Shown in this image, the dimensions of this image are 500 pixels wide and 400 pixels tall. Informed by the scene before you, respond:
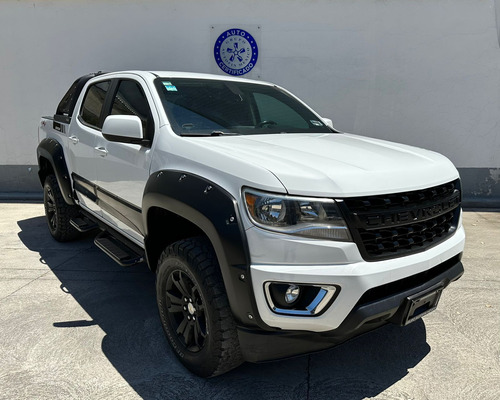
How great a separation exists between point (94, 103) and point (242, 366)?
2713 millimetres

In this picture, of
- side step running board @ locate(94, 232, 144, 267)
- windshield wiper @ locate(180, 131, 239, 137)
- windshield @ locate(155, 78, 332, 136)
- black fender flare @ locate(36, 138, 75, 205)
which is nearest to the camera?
windshield wiper @ locate(180, 131, 239, 137)

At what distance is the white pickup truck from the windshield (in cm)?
2

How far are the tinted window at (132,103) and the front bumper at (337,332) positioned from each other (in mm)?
1561

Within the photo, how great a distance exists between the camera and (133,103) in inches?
119

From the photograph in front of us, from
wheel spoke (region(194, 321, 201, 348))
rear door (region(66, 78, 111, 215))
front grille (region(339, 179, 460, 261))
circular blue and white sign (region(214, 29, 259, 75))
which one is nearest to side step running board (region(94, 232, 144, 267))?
rear door (region(66, 78, 111, 215))

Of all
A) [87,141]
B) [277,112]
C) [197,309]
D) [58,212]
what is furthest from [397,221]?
[58,212]

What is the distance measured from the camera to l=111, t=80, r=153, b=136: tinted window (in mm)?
2782

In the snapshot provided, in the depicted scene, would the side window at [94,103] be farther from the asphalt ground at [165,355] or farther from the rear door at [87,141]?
the asphalt ground at [165,355]

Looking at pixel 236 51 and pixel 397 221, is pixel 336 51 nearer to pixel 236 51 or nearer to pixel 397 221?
pixel 236 51

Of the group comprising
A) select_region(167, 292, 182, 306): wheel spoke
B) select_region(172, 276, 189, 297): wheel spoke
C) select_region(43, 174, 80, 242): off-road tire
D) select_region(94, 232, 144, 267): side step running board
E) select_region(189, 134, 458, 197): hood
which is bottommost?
select_region(43, 174, 80, 242): off-road tire

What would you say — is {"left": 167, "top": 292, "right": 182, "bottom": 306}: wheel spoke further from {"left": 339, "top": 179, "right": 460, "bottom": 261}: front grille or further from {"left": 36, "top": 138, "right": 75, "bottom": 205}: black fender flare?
{"left": 36, "top": 138, "right": 75, "bottom": 205}: black fender flare

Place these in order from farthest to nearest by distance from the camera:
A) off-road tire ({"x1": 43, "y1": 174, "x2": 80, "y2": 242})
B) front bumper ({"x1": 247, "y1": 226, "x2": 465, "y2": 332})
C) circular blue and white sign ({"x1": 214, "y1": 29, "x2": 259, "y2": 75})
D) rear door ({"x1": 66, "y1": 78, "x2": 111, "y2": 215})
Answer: circular blue and white sign ({"x1": 214, "y1": 29, "x2": 259, "y2": 75})
off-road tire ({"x1": 43, "y1": 174, "x2": 80, "y2": 242})
rear door ({"x1": 66, "y1": 78, "x2": 111, "y2": 215})
front bumper ({"x1": 247, "y1": 226, "x2": 465, "y2": 332})

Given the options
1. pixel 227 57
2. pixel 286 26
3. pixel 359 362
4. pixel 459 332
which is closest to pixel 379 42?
pixel 286 26

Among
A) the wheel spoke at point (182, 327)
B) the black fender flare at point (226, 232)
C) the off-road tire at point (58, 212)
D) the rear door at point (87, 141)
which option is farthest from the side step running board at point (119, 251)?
the off-road tire at point (58, 212)
